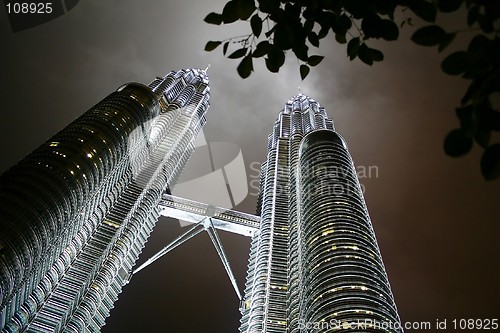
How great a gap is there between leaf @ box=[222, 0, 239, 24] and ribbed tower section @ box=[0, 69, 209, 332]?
25.6 m

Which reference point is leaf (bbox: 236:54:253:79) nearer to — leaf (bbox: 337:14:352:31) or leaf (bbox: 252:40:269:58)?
leaf (bbox: 252:40:269:58)

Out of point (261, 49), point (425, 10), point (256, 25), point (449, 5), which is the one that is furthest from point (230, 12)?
point (449, 5)

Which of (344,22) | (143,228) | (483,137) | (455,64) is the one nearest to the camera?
(483,137)

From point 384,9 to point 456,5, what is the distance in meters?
1.14

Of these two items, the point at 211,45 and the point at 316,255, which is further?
the point at 316,255

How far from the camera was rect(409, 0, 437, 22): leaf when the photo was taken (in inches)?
224

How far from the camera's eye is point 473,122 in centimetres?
483

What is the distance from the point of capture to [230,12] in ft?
21.8

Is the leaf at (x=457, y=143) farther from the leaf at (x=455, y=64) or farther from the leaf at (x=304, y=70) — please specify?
the leaf at (x=304, y=70)

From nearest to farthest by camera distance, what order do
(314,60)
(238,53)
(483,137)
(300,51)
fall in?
(483,137) → (238,53) → (300,51) → (314,60)

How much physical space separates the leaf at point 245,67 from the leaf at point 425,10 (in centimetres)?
224

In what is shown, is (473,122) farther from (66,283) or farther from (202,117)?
(202,117)

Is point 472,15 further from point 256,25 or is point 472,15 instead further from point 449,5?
point 256,25

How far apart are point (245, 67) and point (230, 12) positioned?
0.76 m
